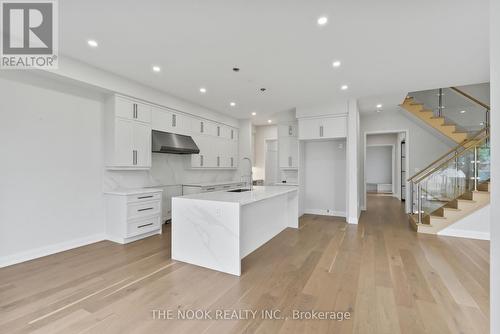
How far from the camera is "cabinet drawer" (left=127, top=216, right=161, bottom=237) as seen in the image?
3.79 meters

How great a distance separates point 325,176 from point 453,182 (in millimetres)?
2559

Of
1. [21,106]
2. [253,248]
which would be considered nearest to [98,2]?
[21,106]

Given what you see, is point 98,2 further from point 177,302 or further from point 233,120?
point 233,120

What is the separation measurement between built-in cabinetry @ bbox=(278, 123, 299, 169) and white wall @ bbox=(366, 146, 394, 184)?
6677 mm

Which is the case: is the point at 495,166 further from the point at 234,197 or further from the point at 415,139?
the point at 415,139

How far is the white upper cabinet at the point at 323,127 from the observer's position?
5.27 metres

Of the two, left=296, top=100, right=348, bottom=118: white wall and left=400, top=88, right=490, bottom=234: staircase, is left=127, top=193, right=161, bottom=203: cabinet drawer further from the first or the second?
left=400, top=88, right=490, bottom=234: staircase

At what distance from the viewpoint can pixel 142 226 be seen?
3986mm

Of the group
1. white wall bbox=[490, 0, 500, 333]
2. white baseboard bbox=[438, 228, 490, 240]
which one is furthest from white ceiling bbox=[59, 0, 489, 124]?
white baseboard bbox=[438, 228, 490, 240]

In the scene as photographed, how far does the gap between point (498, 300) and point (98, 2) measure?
3.44 m

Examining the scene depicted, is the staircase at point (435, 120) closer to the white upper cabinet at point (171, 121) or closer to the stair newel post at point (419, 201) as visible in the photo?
the stair newel post at point (419, 201)

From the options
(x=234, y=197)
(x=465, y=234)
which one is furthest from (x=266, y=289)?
(x=465, y=234)

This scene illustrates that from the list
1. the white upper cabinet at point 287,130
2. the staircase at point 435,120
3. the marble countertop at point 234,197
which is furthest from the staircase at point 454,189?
the marble countertop at point 234,197

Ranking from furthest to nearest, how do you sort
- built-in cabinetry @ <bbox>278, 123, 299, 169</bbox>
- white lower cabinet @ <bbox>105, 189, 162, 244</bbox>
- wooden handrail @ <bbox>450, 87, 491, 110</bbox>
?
built-in cabinetry @ <bbox>278, 123, 299, 169</bbox> < wooden handrail @ <bbox>450, 87, 491, 110</bbox> < white lower cabinet @ <bbox>105, 189, 162, 244</bbox>
